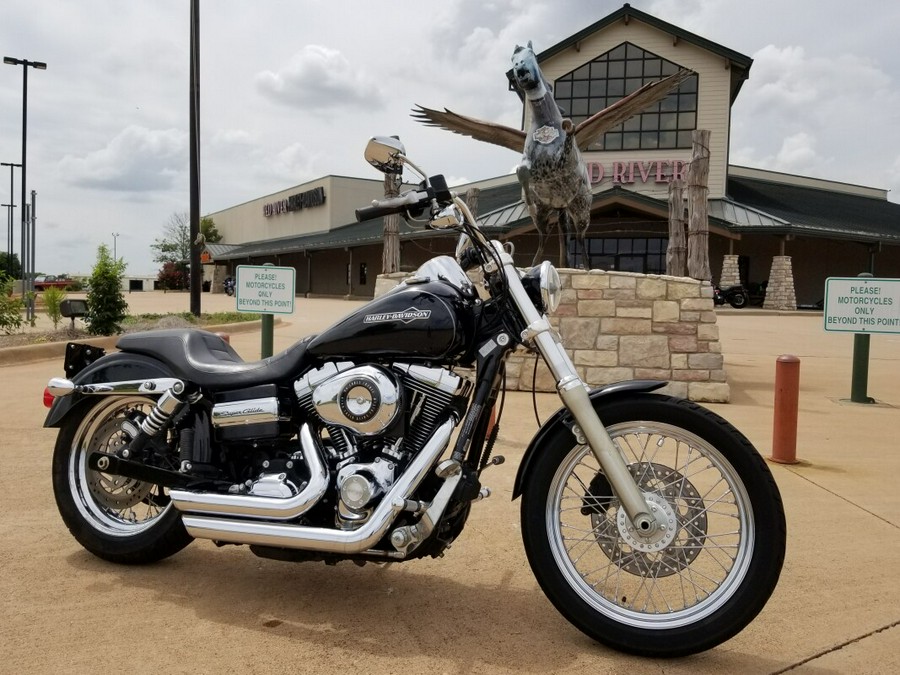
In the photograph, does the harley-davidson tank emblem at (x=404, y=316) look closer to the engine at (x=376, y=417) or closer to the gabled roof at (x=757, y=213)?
the engine at (x=376, y=417)

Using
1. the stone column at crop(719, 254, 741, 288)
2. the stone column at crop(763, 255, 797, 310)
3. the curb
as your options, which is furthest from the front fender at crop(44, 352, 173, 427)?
the stone column at crop(763, 255, 797, 310)

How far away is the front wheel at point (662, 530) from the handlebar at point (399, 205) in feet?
3.31

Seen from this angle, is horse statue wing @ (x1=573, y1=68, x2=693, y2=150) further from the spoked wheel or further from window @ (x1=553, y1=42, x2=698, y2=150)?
window @ (x1=553, y1=42, x2=698, y2=150)

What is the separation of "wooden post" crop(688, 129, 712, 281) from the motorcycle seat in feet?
20.7

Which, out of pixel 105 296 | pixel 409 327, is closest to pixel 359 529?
pixel 409 327

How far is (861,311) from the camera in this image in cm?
780

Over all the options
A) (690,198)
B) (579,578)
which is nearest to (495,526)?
(579,578)

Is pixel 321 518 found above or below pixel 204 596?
above

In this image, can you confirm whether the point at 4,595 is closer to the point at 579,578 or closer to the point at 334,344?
the point at 334,344

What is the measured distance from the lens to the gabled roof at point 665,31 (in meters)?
29.0

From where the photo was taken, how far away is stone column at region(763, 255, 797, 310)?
27266mm

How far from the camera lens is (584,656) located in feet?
8.11

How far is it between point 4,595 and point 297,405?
141 cm

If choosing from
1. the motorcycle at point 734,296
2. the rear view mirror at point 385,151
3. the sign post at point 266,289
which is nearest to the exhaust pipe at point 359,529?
the rear view mirror at point 385,151
